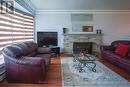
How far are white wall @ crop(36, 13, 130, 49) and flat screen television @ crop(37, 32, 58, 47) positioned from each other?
0.27 meters

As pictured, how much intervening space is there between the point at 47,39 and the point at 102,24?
124 inches

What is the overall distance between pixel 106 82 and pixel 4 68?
2.58 meters

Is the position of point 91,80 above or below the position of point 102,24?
below

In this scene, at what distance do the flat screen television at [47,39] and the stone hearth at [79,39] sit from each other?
603 millimetres

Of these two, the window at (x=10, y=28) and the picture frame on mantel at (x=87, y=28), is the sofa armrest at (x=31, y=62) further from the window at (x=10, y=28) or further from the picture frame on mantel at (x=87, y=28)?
the picture frame on mantel at (x=87, y=28)

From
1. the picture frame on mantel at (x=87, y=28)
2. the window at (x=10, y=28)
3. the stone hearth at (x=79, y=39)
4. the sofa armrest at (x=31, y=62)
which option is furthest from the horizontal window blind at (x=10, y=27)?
the picture frame on mantel at (x=87, y=28)

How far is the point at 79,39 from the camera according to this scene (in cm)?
895

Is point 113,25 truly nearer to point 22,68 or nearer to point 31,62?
point 31,62

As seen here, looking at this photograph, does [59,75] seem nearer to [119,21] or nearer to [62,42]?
[62,42]

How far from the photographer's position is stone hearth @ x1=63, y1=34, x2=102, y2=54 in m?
8.91

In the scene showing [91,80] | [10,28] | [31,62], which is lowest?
[91,80]

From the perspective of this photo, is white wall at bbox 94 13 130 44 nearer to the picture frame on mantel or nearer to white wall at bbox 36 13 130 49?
white wall at bbox 36 13 130 49

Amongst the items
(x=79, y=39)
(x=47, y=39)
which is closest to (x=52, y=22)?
(x=47, y=39)

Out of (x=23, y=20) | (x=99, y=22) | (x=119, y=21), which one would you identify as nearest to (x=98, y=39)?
(x=99, y=22)
